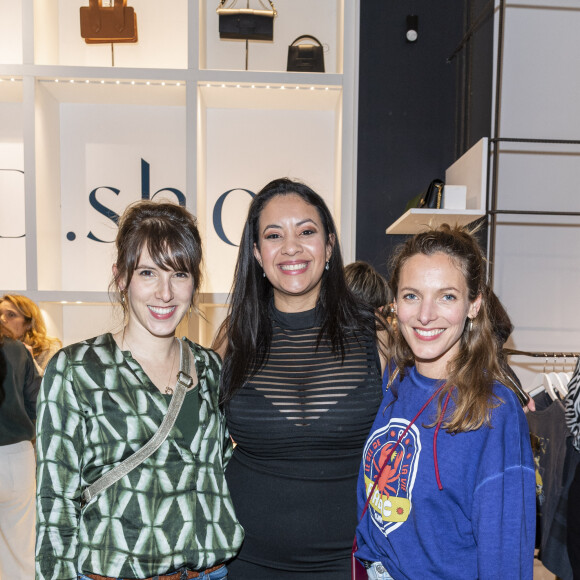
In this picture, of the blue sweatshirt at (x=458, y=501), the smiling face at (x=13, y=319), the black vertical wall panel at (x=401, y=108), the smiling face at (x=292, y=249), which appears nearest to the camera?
the blue sweatshirt at (x=458, y=501)

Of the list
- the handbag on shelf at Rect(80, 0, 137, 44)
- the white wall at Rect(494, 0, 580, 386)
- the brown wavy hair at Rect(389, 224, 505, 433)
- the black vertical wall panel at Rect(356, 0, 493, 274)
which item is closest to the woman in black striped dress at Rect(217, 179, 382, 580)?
the brown wavy hair at Rect(389, 224, 505, 433)

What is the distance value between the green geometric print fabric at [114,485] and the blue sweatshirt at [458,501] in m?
0.44

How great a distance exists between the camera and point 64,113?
14.2 feet

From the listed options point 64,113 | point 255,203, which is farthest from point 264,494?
point 64,113

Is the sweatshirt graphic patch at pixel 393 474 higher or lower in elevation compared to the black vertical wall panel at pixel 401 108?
lower

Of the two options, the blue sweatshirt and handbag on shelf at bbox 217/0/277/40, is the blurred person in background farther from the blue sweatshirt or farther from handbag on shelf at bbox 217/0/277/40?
the blue sweatshirt

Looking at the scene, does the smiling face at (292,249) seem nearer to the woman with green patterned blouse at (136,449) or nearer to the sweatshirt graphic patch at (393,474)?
the woman with green patterned blouse at (136,449)

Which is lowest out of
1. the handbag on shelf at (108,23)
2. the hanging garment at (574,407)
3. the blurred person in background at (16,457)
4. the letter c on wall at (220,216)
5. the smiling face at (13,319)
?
the blurred person in background at (16,457)

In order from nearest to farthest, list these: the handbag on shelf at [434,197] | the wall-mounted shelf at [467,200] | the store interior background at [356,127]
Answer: the wall-mounted shelf at [467,200] → the handbag on shelf at [434,197] → the store interior background at [356,127]

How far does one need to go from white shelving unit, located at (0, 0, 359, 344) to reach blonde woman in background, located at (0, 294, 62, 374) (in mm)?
113

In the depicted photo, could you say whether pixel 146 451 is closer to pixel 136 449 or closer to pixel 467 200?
pixel 136 449

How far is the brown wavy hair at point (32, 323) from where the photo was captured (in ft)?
12.1

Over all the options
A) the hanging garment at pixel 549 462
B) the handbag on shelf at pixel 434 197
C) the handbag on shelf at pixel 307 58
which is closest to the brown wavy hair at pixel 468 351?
the hanging garment at pixel 549 462

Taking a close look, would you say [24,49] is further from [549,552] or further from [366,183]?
[549,552]
